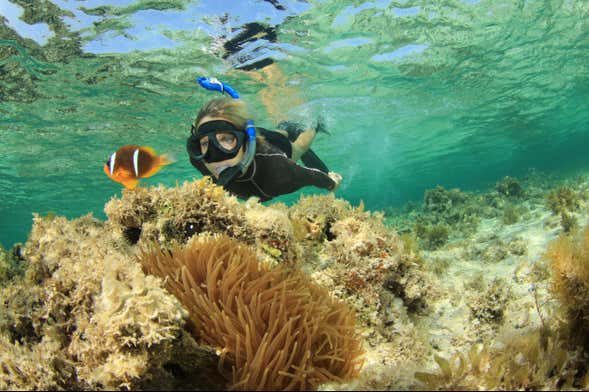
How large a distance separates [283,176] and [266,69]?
1080 cm

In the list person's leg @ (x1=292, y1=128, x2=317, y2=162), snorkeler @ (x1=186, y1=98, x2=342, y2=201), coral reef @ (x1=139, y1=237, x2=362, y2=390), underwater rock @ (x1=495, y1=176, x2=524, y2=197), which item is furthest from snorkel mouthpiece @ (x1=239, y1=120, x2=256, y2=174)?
underwater rock @ (x1=495, y1=176, x2=524, y2=197)

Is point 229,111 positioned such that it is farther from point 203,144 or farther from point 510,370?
point 510,370

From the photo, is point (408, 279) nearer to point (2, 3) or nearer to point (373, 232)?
point (373, 232)

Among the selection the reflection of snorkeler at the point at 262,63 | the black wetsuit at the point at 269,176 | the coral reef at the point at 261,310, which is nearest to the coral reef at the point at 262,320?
the coral reef at the point at 261,310

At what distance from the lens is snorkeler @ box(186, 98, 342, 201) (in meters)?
4.23

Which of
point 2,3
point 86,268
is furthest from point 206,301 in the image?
point 2,3

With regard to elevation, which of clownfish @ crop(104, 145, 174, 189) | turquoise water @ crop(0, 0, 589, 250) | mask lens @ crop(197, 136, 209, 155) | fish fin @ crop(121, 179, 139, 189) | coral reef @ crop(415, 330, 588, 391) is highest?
turquoise water @ crop(0, 0, 589, 250)

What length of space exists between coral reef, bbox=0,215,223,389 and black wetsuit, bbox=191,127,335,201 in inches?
103

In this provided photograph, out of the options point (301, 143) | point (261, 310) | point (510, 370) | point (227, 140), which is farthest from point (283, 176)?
point (510, 370)

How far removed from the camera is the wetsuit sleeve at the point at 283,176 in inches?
198

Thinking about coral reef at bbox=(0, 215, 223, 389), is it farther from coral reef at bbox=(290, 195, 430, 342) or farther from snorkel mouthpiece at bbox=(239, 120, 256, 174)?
snorkel mouthpiece at bbox=(239, 120, 256, 174)

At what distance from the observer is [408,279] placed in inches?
146

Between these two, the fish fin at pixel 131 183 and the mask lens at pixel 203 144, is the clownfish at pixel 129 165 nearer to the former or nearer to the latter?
the fish fin at pixel 131 183

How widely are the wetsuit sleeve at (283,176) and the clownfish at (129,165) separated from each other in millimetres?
1459
